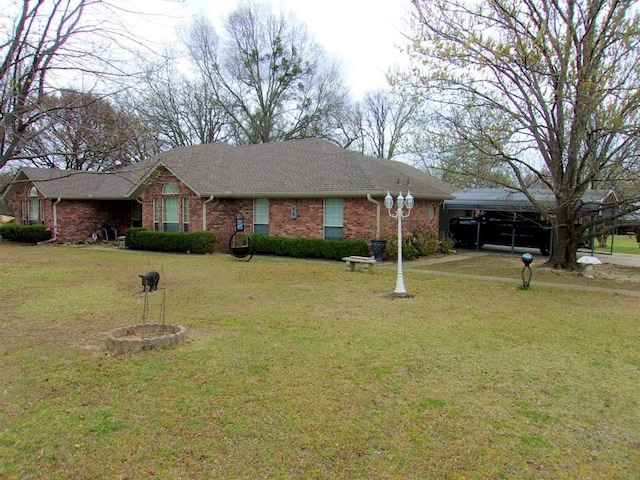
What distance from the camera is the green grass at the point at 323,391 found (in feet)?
11.3

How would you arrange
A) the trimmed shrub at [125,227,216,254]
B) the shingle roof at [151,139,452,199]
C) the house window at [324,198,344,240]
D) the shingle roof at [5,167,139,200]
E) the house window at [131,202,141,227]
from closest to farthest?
1. the shingle roof at [151,139,452,199]
2. the house window at [324,198,344,240]
3. the trimmed shrub at [125,227,216,254]
4. the shingle roof at [5,167,139,200]
5. the house window at [131,202,141,227]

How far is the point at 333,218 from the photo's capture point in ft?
57.0

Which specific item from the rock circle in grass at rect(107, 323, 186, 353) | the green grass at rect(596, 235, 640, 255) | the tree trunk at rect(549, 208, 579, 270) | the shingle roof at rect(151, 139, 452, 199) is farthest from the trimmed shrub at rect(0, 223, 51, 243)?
the green grass at rect(596, 235, 640, 255)

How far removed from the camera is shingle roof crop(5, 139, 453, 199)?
56.2 ft

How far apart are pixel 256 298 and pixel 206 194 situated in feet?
34.3

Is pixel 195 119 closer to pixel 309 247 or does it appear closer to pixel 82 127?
pixel 309 247

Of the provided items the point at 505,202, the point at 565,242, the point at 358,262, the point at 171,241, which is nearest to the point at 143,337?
the point at 358,262

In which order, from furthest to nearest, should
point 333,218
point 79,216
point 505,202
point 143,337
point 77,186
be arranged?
1. point 77,186
2. point 79,216
3. point 505,202
4. point 333,218
5. point 143,337

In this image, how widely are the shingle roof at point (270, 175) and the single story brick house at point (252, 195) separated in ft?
0.15

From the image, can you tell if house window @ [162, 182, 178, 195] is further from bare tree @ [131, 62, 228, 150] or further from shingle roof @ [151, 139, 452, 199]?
bare tree @ [131, 62, 228, 150]

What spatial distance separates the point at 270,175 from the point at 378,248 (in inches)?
→ 253

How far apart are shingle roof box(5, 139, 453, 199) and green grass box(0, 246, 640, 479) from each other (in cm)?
853

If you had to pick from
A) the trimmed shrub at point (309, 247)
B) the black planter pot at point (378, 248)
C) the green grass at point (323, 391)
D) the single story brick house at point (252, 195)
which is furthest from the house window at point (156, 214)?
the green grass at point (323, 391)

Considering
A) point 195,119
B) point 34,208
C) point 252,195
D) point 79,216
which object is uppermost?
point 195,119
